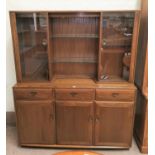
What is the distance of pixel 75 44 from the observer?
247 centimetres

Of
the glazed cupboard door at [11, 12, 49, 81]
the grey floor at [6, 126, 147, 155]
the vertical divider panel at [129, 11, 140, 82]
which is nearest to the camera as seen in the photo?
the vertical divider panel at [129, 11, 140, 82]

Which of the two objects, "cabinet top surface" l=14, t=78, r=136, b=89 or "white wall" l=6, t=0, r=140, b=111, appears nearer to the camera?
"cabinet top surface" l=14, t=78, r=136, b=89

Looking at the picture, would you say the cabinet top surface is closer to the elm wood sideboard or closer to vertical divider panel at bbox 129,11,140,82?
the elm wood sideboard

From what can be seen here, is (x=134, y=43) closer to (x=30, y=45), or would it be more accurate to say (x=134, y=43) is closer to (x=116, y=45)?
(x=116, y=45)

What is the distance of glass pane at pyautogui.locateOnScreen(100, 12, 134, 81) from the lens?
220 cm

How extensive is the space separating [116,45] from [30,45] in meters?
1.14

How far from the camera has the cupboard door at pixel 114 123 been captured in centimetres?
218

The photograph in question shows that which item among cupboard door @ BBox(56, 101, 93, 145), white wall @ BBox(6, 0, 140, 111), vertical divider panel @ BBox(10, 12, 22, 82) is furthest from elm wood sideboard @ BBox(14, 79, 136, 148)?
white wall @ BBox(6, 0, 140, 111)

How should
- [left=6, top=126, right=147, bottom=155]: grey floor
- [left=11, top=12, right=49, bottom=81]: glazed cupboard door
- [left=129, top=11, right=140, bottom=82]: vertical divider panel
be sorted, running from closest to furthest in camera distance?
[left=129, top=11, right=140, bottom=82]: vertical divider panel < [left=11, top=12, right=49, bottom=81]: glazed cupboard door < [left=6, top=126, right=147, bottom=155]: grey floor

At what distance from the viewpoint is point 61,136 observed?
2326 millimetres

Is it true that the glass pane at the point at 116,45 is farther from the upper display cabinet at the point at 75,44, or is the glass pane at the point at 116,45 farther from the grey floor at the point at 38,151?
the grey floor at the point at 38,151

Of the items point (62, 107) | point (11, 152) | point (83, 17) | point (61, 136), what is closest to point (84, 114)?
point (62, 107)

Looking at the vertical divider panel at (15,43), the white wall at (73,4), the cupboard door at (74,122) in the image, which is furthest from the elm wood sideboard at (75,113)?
the white wall at (73,4)

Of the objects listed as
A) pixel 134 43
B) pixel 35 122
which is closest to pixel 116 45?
pixel 134 43
